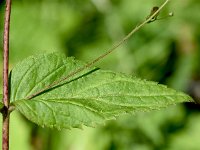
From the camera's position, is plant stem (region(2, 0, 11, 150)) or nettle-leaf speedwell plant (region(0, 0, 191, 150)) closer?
plant stem (region(2, 0, 11, 150))

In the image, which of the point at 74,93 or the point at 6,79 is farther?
the point at 74,93

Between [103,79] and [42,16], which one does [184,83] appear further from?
[103,79]

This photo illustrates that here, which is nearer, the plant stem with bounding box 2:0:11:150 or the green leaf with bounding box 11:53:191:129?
the plant stem with bounding box 2:0:11:150

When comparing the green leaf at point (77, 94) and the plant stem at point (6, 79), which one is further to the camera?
the green leaf at point (77, 94)

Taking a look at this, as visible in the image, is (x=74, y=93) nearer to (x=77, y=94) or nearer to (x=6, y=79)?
(x=77, y=94)

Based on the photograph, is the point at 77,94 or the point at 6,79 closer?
the point at 6,79

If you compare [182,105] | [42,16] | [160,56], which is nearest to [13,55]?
[42,16]

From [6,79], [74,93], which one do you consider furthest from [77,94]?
[6,79]
